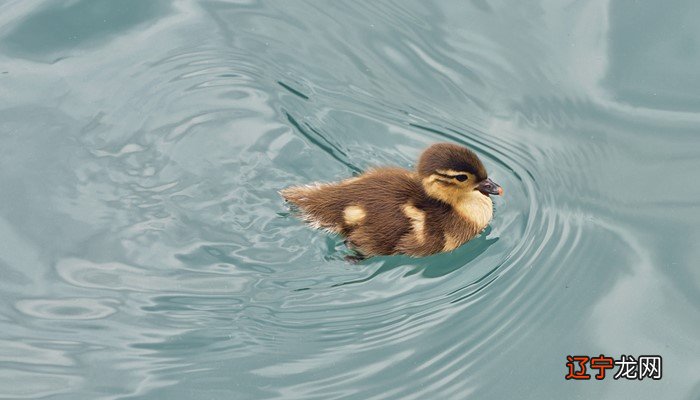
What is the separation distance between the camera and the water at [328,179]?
439 cm

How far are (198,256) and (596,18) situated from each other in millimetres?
2726

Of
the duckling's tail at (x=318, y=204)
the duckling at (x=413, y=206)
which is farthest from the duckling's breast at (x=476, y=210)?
the duckling's tail at (x=318, y=204)

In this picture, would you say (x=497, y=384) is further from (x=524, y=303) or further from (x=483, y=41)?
(x=483, y=41)

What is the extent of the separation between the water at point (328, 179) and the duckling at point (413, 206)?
0.30ft

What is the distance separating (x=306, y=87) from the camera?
574 centimetres

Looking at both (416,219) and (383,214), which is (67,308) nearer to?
(383,214)

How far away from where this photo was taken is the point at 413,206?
490cm

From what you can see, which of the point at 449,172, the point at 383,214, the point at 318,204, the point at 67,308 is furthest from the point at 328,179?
the point at 67,308

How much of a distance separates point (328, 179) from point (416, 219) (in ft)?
2.08

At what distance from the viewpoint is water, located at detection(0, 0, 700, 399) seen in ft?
14.4

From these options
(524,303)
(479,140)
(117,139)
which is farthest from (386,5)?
(524,303)

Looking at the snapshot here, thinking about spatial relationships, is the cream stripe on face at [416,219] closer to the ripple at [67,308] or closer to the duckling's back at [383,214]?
the duckling's back at [383,214]

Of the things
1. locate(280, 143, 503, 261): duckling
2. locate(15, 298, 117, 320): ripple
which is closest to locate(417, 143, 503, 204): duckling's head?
locate(280, 143, 503, 261): duckling

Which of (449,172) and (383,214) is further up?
(449,172)
